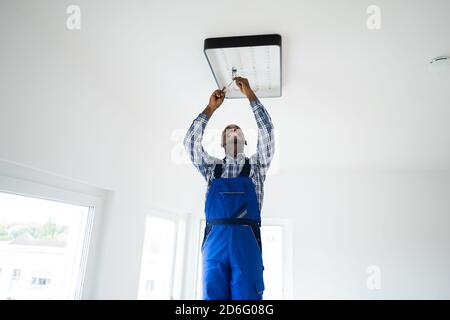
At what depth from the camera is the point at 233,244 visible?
3.84ft

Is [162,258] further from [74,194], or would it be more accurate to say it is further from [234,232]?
[234,232]

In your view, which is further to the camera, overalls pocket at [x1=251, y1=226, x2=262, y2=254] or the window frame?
the window frame

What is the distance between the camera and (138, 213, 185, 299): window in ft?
9.78

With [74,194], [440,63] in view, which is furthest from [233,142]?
[440,63]

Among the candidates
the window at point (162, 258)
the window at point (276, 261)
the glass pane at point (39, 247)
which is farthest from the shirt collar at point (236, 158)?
the window at point (276, 261)

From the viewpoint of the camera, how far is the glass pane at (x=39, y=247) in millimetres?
1537

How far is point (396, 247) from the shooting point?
3779mm

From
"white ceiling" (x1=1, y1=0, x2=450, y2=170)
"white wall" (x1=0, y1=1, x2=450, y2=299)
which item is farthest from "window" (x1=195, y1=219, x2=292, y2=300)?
"white ceiling" (x1=1, y1=0, x2=450, y2=170)

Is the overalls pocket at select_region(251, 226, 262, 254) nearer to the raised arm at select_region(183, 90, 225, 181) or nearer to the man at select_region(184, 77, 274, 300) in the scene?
the man at select_region(184, 77, 274, 300)

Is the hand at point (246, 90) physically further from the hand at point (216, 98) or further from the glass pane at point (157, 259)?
the glass pane at point (157, 259)

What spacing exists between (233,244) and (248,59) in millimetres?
936

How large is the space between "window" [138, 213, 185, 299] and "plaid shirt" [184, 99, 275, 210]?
162cm
